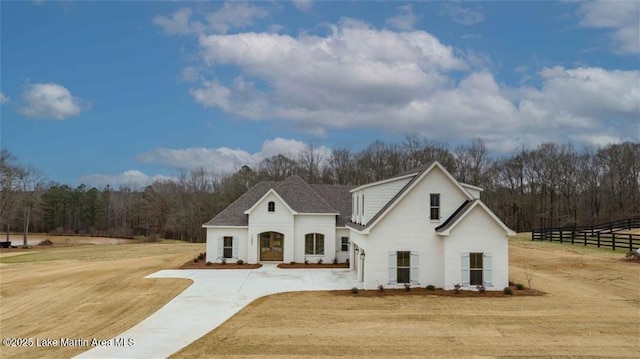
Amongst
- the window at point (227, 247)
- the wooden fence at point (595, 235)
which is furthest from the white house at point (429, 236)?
the wooden fence at point (595, 235)

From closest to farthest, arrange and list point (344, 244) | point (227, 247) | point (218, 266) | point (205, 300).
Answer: point (205, 300), point (218, 266), point (227, 247), point (344, 244)

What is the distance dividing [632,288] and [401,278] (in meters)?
10.7

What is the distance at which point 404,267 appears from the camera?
21328 mm

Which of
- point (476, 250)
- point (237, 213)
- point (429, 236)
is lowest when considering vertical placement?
point (476, 250)

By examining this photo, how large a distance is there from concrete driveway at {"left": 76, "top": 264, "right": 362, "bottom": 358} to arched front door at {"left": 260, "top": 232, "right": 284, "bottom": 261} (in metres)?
1.52

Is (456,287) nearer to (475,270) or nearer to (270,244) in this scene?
(475,270)

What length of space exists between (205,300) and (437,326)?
9.54 meters

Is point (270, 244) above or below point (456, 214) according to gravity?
below

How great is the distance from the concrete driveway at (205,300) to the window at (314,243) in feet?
8.89

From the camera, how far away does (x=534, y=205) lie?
6619 centimetres

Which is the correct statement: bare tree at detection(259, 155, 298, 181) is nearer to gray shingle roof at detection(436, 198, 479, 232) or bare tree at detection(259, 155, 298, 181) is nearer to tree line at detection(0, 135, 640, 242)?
tree line at detection(0, 135, 640, 242)

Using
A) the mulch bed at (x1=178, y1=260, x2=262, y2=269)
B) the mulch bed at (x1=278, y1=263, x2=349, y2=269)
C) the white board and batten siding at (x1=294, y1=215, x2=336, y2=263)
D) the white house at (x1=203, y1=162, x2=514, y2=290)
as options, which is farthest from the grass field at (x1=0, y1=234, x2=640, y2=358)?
the white board and batten siding at (x1=294, y1=215, x2=336, y2=263)

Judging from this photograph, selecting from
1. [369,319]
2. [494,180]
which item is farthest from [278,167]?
[369,319]

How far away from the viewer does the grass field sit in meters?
12.8
